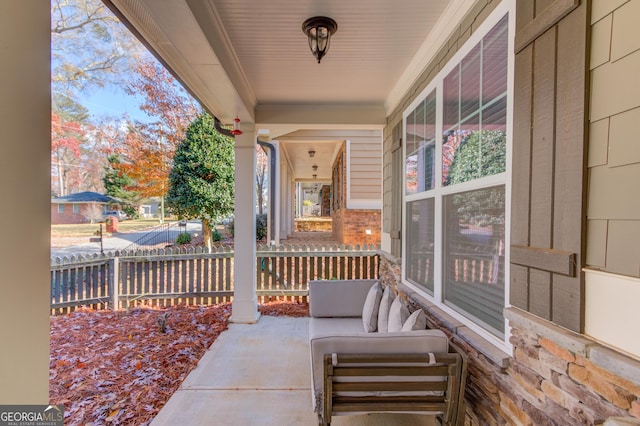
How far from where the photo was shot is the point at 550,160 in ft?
4.18

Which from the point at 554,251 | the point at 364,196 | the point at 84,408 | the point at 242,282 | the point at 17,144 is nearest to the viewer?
the point at 17,144

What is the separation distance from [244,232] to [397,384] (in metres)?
2.89

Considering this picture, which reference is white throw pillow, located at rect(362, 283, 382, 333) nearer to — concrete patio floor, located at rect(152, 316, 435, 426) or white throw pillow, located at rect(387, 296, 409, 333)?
white throw pillow, located at rect(387, 296, 409, 333)

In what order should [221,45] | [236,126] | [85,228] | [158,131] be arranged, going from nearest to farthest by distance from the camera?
[221,45]
[236,126]
[158,131]
[85,228]

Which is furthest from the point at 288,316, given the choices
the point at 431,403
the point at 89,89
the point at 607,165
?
the point at 89,89

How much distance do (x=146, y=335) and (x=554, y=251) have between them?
4059 mm

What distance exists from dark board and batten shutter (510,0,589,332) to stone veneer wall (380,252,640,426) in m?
0.11

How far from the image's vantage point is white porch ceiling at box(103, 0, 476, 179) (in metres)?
2.03

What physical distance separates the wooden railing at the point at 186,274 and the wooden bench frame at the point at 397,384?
10.8ft

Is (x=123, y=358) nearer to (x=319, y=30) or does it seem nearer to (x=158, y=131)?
(x=319, y=30)

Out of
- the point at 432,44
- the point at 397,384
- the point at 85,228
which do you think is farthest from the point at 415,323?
the point at 85,228

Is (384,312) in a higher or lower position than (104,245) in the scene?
higher

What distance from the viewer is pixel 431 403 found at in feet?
5.52

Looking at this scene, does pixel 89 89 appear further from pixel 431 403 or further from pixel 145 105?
pixel 431 403
